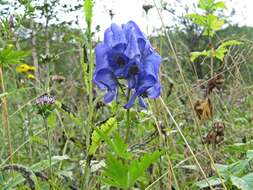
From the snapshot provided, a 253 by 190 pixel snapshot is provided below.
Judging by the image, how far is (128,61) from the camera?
112 cm

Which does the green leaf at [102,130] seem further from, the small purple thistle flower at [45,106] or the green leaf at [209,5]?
the green leaf at [209,5]

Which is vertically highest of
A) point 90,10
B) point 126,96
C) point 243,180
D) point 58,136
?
point 90,10

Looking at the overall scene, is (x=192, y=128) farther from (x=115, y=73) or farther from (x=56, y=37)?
(x=56, y=37)

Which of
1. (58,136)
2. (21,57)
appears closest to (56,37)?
(58,136)

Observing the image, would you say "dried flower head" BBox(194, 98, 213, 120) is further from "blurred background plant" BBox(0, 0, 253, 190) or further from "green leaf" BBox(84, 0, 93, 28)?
"green leaf" BBox(84, 0, 93, 28)

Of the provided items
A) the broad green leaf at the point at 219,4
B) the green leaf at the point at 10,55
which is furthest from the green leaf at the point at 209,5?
the green leaf at the point at 10,55

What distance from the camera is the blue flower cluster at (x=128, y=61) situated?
1114 mm

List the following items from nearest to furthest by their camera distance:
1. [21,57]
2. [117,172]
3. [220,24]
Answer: [117,172], [21,57], [220,24]

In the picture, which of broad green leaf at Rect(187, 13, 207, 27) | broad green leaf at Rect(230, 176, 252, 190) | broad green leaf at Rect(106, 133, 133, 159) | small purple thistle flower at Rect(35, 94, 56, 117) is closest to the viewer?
broad green leaf at Rect(106, 133, 133, 159)

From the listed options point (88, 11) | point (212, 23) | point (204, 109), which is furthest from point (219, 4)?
point (88, 11)

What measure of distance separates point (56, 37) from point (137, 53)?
20.4 feet

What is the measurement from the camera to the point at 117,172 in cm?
107

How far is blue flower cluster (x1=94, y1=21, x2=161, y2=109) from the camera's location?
1.11 meters

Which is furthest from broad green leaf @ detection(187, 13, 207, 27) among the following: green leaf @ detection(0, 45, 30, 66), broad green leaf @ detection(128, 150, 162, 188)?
broad green leaf @ detection(128, 150, 162, 188)
